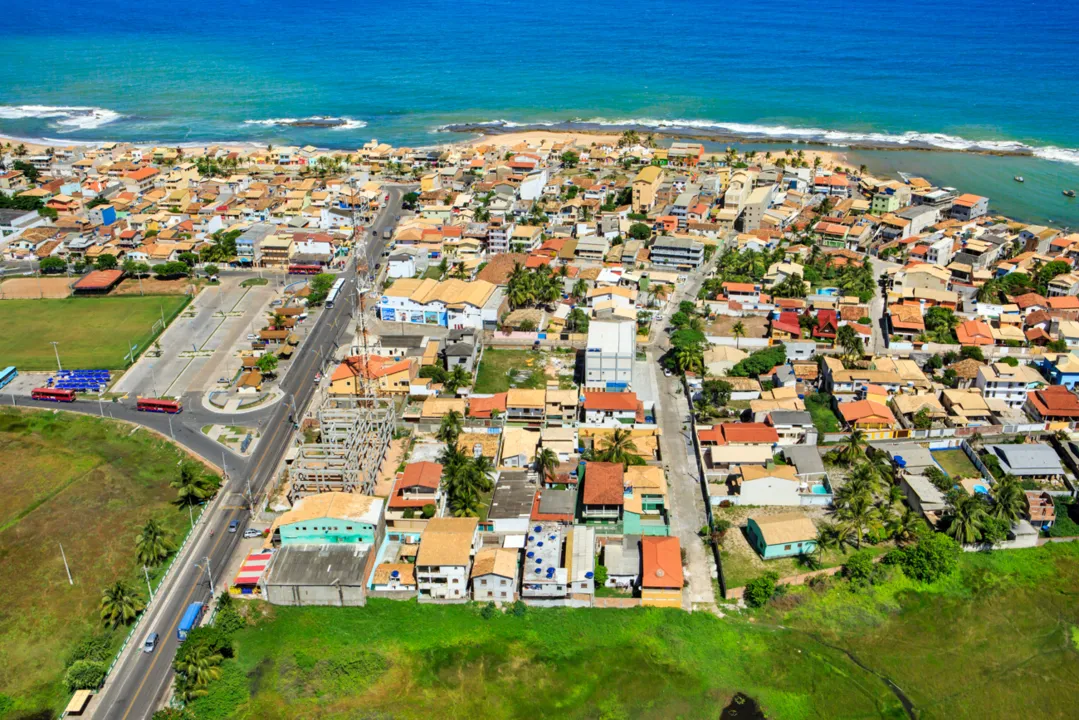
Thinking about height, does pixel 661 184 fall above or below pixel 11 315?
above

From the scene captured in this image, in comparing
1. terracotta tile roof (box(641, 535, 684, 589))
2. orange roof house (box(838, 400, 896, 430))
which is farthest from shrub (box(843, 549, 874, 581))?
orange roof house (box(838, 400, 896, 430))

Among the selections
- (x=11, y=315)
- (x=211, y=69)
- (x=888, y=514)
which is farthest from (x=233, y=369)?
(x=211, y=69)

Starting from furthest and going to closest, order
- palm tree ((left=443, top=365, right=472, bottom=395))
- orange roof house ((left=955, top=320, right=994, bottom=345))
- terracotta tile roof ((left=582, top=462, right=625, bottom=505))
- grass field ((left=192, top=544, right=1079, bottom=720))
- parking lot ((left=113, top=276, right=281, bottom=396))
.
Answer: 1. orange roof house ((left=955, top=320, right=994, bottom=345))
2. parking lot ((left=113, top=276, right=281, bottom=396))
3. palm tree ((left=443, top=365, right=472, bottom=395))
4. terracotta tile roof ((left=582, top=462, right=625, bottom=505))
5. grass field ((left=192, top=544, right=1079, bottom=720))

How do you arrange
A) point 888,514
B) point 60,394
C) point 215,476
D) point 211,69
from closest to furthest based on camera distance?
1. point 888,514
2. point 215,476
3. point 60,394
4. point 211,69

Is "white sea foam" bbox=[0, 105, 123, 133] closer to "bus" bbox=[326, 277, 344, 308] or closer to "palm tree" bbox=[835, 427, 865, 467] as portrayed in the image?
"bus" bbox=[326, 277, 344, 308]

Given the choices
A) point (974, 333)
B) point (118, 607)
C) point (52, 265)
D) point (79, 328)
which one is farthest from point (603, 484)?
point (52, 265)

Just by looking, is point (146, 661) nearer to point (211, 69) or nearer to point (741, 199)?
point (741, 199)
